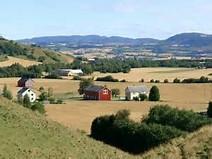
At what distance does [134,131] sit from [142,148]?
2056 mm

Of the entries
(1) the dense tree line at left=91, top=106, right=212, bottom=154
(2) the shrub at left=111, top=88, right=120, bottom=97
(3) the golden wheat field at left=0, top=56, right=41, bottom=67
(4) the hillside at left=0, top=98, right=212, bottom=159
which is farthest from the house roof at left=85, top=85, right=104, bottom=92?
(4) the hillside at left=0, top=98, right=212, bottom=159

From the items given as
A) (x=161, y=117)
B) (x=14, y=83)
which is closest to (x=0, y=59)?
(x=14, y=83)

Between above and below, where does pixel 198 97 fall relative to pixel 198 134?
below

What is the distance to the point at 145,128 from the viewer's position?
3794 cm

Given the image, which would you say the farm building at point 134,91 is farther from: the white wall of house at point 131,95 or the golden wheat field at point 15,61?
the golden wheat field at point 15,61

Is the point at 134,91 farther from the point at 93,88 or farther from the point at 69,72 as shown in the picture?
the point at 69,72

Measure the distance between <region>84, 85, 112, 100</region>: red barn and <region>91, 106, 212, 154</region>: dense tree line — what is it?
Result: 1707 inches

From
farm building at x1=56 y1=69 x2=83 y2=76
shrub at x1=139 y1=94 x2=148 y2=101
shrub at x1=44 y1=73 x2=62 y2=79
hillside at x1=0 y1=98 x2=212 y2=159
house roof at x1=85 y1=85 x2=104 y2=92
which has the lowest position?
farm building at x1=56 y1=69 x2=83 y2=76

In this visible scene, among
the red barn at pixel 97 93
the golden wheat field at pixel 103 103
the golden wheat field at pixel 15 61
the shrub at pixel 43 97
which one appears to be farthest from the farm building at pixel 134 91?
the golden wheat field at pixel 15 61

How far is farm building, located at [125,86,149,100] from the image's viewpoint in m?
88.4

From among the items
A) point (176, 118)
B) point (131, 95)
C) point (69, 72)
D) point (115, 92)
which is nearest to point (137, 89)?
point (131, 95)

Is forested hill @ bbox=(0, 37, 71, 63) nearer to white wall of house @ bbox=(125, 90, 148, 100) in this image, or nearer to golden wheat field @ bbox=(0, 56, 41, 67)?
golden wheat field @ bbox=(0, 56, 41, 67)

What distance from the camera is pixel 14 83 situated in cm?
11006

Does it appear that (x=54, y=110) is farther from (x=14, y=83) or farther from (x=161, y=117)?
(x=14, y=83)
